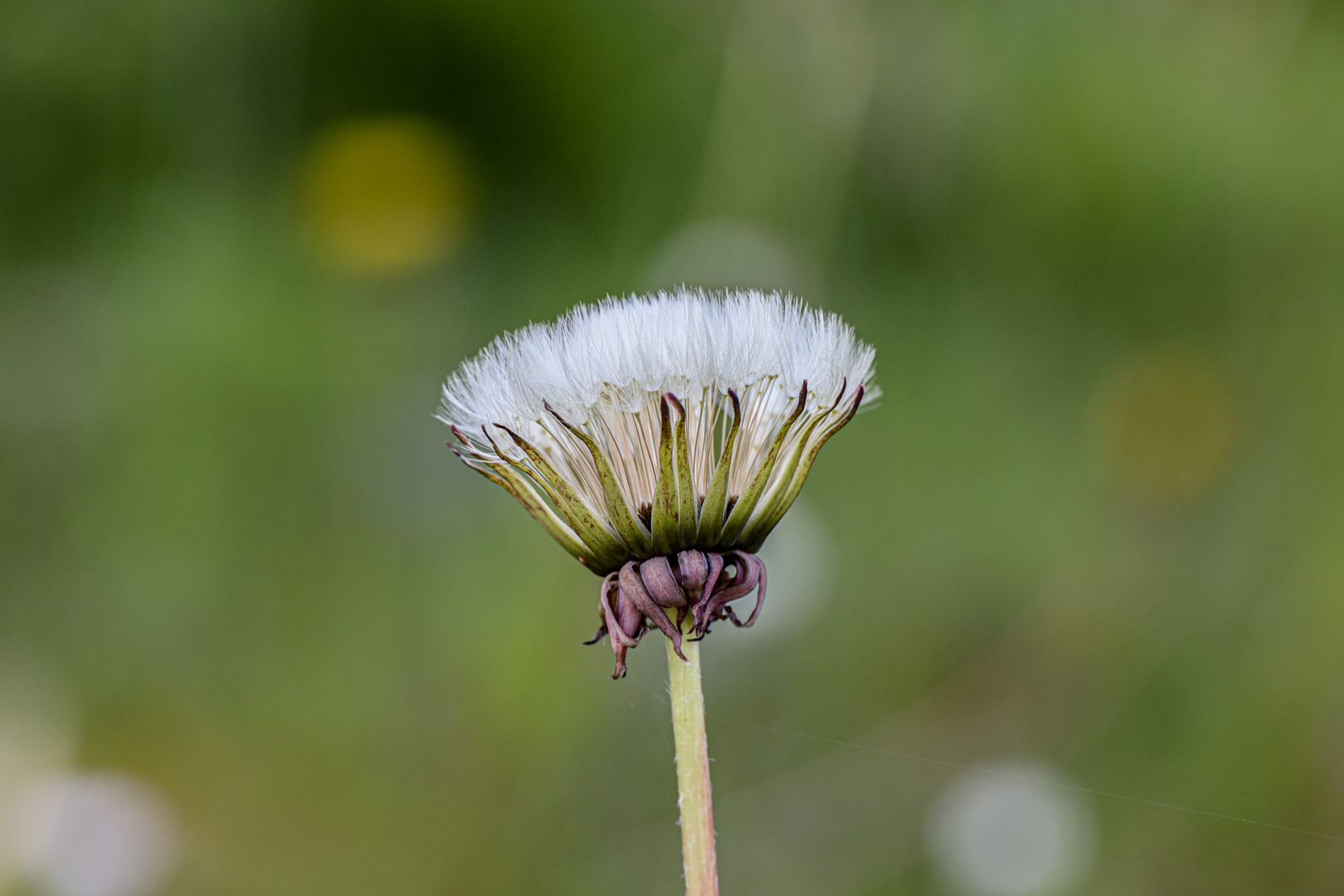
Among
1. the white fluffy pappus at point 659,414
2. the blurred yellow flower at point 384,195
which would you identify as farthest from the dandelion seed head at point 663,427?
the blurred yellow flower at point 384,195

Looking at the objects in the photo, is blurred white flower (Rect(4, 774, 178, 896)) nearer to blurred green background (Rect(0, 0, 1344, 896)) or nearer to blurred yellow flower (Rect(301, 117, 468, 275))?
blurred green background (Rect(0, 0, 1344, 896))

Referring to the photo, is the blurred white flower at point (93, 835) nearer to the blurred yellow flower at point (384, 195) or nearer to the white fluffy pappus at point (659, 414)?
the blurred yellow flower at point (384, 195)

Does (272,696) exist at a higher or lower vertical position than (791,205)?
lower

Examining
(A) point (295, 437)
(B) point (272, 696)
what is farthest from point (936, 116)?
(B) point (272, 696)

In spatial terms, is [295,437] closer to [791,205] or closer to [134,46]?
[134,46]

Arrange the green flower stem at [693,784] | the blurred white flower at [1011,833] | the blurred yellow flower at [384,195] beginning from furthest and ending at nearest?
the blurred yellow flower at [384,195]
the blurred white flower at [1011,833]
the green flower stem at [693,784]
